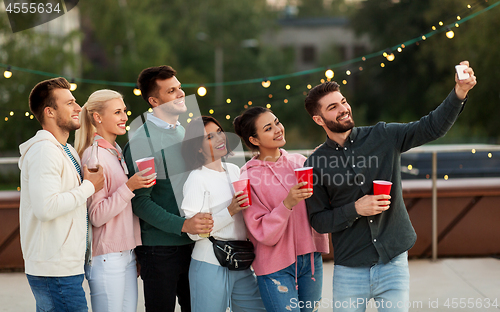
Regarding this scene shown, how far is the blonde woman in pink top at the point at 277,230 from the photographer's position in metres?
2.42

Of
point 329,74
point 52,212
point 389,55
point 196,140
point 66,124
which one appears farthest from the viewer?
point 389,55

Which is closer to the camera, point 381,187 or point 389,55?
point 381,187

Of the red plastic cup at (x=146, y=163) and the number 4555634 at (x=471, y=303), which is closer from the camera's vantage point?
the red plastic cup at (x=146, y=163)

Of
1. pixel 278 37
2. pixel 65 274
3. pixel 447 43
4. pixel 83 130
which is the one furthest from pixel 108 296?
pixel 278 37

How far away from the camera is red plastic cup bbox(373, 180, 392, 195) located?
2.22 meters

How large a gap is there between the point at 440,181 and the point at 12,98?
13.5m

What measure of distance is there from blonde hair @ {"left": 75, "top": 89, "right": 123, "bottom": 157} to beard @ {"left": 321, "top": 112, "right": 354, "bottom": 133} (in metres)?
1.24

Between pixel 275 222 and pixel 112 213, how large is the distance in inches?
34.5

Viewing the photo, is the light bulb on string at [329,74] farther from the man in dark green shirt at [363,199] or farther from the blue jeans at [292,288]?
the blue jeans at [292,288]

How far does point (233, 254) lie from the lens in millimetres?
2438

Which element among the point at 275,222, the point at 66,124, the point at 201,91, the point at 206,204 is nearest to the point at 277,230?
the point at 275,222

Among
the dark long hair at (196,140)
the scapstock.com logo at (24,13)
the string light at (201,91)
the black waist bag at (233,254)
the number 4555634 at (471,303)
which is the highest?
the scapstock.com logo at (24,13)

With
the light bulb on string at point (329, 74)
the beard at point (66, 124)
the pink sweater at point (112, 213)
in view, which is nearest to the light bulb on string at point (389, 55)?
the light bulb on string at point (329, 74)

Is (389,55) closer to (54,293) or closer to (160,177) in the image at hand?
(160,177)
